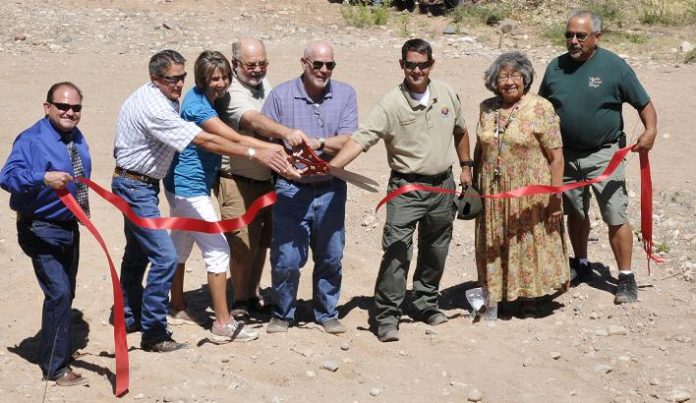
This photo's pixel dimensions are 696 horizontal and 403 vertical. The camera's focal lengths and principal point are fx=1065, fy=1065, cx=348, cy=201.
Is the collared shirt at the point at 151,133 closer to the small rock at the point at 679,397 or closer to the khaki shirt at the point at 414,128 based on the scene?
the khaki shirt at the point at 414,128

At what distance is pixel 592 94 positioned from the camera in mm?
6711

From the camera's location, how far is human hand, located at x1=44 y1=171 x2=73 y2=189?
541cm

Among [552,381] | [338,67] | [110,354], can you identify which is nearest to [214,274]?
[110,354]

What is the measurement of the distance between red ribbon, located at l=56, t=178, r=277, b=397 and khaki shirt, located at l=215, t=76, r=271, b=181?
24 cm

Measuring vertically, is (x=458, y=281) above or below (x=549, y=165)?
below

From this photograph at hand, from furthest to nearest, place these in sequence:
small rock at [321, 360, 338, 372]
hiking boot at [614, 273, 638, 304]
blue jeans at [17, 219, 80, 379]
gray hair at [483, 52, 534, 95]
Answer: hiking boot at [614, 273, 638, 304] < gray hair at [483, 52, 534, 95] < small rock at [321, 360, 338, 372] < blue jeans at [17, 219, 80, 379]

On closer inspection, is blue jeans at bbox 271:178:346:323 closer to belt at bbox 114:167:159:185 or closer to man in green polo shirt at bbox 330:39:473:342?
man in green polo shirt at bbox 330:39:473:342

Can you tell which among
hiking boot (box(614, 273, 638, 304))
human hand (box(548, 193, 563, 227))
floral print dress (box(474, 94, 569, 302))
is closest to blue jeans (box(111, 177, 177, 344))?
floral print dress (box(474, 94, 569, 302))

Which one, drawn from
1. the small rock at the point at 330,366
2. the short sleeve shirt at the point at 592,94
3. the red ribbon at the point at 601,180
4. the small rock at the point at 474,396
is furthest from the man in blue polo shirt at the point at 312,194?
the short sleeve shirt at the point at 592,94

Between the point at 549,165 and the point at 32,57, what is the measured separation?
9562 mm

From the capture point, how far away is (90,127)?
11445 millimetres

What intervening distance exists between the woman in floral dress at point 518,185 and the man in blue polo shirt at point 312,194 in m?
0.90

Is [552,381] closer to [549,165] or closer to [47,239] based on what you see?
[549,165]

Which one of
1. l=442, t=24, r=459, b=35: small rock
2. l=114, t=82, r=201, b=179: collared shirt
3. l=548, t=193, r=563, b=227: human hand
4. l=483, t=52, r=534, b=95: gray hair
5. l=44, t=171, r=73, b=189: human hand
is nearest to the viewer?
l=44, t=171, r=73, b=189: human hand
